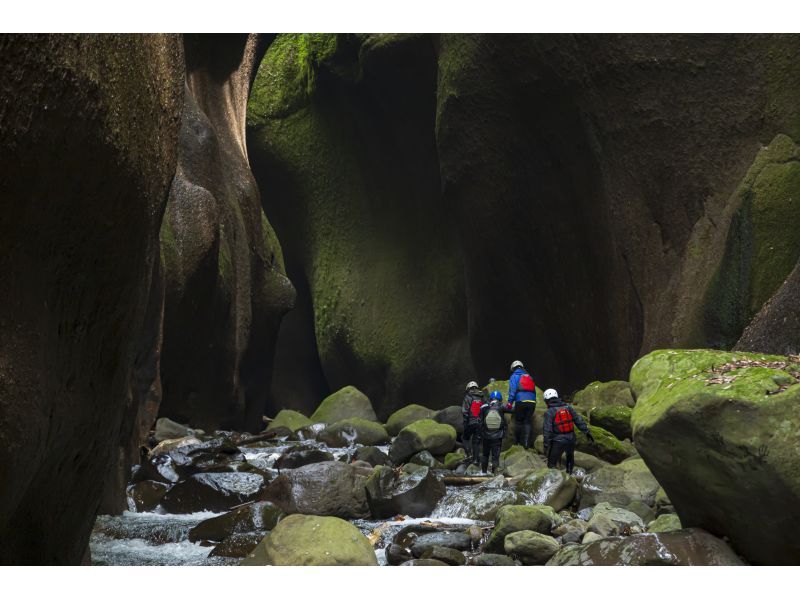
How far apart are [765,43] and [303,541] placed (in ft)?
35.1

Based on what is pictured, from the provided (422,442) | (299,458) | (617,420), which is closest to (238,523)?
(299,458)

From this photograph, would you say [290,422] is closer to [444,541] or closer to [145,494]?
[145,494]

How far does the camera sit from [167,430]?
1669cm

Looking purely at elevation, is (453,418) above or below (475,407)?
below

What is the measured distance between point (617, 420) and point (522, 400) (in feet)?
4.64

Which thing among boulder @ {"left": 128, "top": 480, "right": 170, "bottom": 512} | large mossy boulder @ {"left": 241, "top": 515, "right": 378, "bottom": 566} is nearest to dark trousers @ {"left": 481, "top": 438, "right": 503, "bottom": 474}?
boulder @ {"left": 128, "top": 480, "right": 170, "bottom": 512}

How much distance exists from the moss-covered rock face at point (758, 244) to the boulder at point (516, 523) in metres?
5.79

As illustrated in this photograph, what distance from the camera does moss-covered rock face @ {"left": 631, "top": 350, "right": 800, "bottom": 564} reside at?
5039 mm

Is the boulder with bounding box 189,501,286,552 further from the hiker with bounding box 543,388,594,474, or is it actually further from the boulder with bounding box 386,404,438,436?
the boulder with bounding box 386,404,438,436

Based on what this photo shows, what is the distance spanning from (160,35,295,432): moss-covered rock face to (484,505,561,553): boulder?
31.4ft

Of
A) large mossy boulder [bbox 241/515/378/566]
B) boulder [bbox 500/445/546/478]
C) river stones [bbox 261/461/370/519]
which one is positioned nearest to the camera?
large mossy boulder [bbox 241/515/378/566]

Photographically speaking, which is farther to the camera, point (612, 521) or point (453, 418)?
point (453, 418)

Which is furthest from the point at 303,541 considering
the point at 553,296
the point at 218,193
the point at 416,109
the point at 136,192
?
the point at 416,109

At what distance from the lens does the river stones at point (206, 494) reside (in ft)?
34.8
